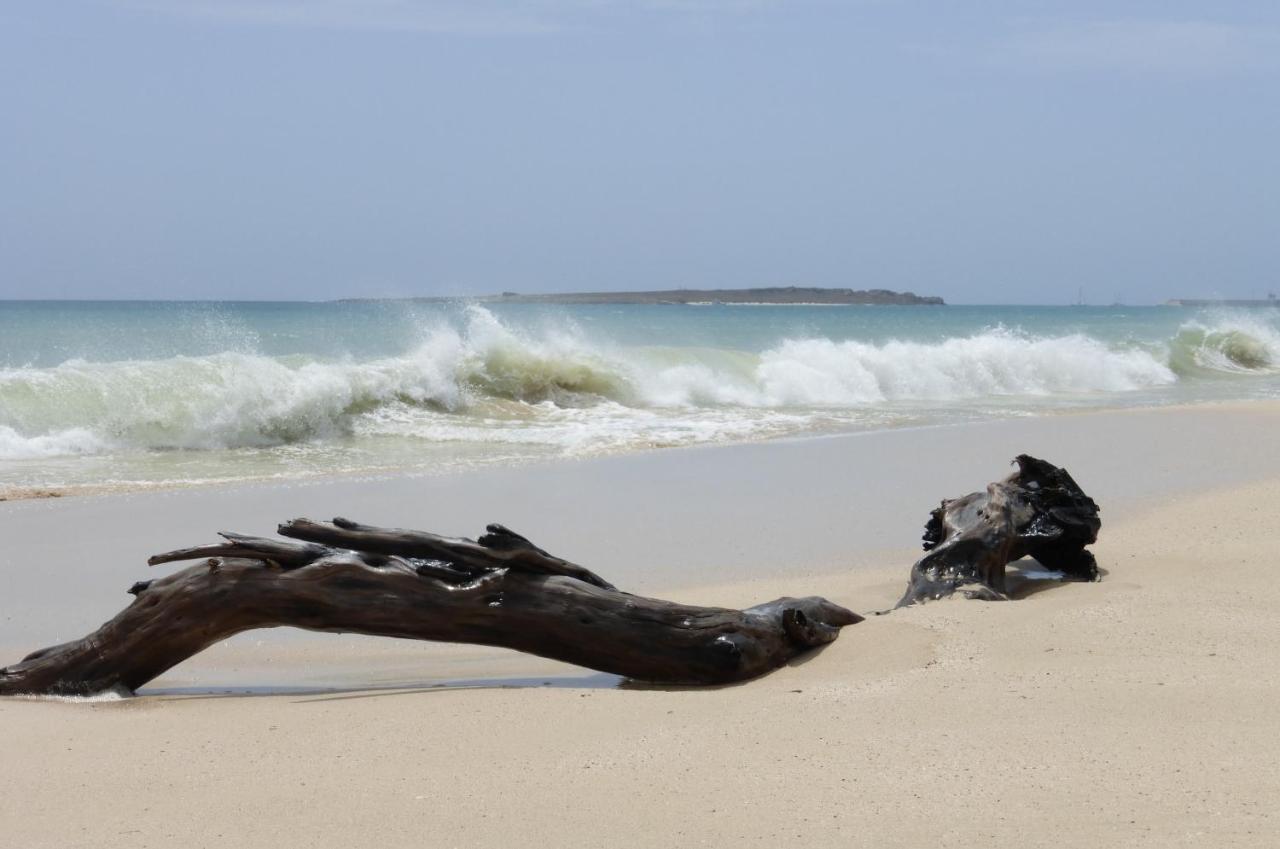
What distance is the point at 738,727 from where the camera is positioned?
3.78 m

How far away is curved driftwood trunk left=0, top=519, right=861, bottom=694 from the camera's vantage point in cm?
453

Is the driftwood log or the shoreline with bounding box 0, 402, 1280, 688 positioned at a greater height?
the driftwood log

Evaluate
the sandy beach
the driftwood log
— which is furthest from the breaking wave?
the sandy beach

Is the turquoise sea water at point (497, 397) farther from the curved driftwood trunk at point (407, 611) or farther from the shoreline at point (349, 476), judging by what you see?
the curved driftwood trunk at point (407, 611)

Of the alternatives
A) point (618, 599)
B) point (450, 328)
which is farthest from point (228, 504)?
point (450, 328)

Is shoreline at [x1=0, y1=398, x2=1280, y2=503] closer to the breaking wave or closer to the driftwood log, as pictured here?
the breaking wave

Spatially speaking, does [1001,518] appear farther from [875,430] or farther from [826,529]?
[875,430]

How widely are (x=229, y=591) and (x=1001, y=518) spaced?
3.37m

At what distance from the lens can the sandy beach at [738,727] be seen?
3.04 meters

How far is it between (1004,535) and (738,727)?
92.5 inches

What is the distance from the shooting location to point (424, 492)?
9727 millimetres

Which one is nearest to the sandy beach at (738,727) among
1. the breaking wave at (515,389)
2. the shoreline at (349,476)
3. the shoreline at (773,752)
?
the shoreline at (773,752)

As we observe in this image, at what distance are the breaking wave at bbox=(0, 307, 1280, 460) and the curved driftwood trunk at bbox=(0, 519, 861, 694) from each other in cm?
918

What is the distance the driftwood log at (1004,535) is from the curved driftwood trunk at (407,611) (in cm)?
119
